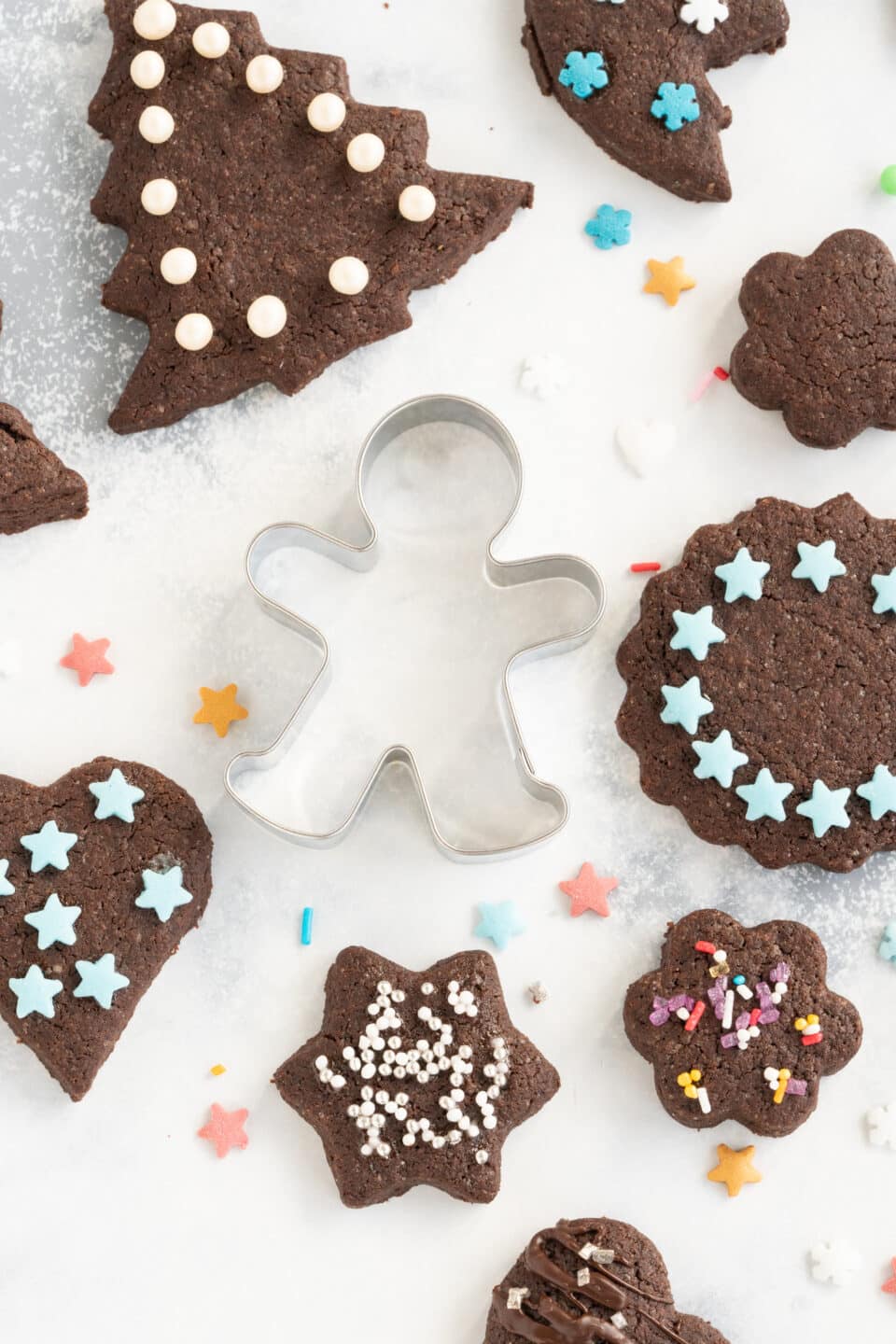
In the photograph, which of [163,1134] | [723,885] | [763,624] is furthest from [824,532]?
[163,1134]

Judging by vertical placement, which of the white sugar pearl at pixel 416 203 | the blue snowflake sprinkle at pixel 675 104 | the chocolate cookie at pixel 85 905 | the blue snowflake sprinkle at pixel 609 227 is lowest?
the chocolate cookie at pixel 85 905

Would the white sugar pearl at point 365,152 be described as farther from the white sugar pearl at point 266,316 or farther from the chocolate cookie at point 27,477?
the chocolate cookie at point 27,477

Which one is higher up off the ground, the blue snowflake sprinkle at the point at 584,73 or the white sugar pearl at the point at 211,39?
the blue snowflake sprinkle at the point at 584,73

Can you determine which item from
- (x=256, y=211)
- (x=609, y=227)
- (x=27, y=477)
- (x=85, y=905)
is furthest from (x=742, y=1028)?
(x=256, y=211)

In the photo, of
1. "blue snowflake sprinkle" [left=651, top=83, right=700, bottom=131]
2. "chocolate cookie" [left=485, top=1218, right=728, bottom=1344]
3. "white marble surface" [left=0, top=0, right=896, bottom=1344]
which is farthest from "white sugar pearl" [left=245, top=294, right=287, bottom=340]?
"chocolate cookie" [left=485, top=1218, right=728, bottom=1344]

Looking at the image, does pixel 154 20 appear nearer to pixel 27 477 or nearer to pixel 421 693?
pixel 27 477

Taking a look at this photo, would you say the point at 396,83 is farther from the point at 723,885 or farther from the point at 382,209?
the point at 723,885

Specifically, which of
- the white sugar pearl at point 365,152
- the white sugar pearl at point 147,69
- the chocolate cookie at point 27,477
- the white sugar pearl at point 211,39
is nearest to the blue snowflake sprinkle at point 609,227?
the white sugar pearl at point 365,152
